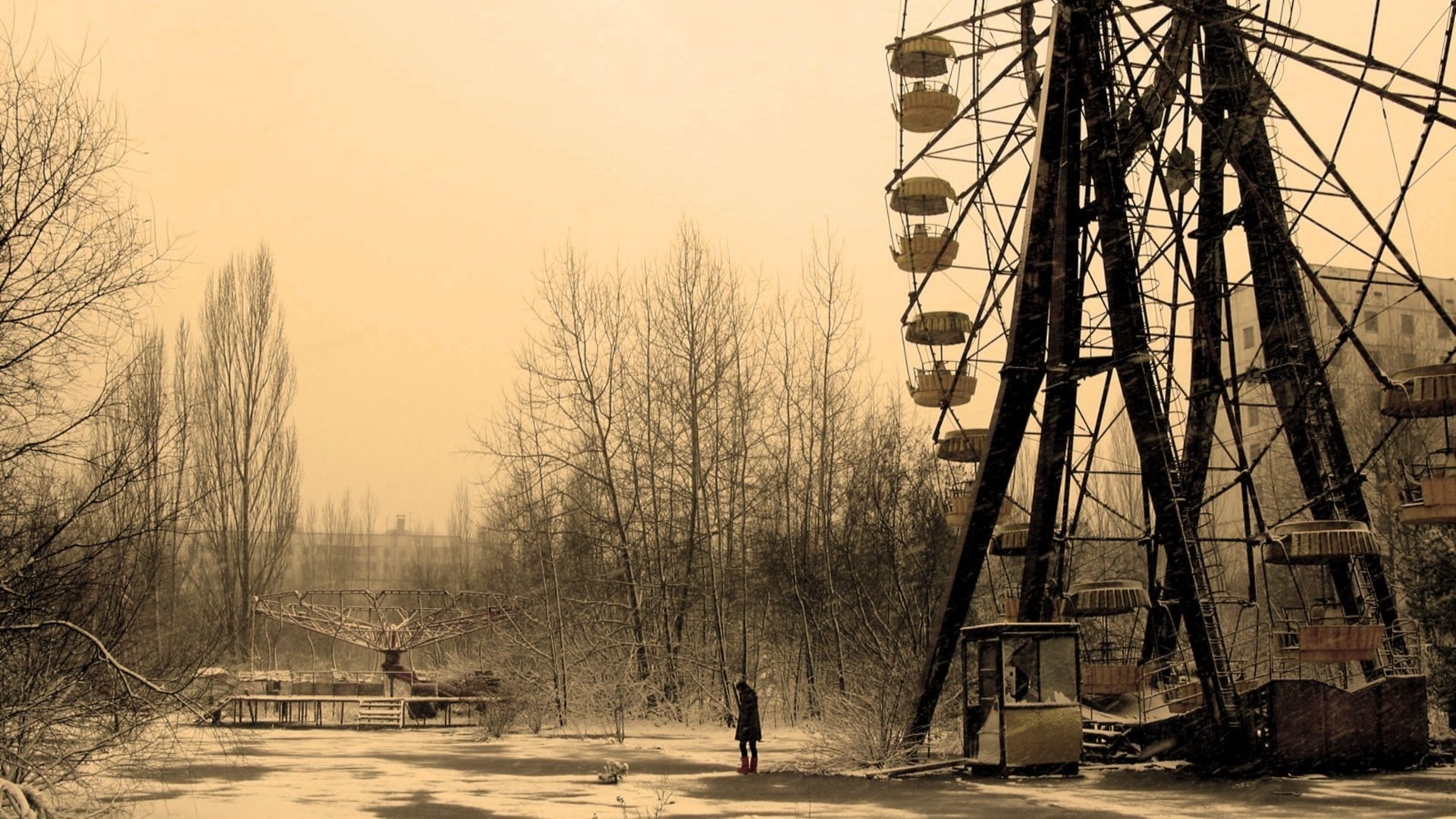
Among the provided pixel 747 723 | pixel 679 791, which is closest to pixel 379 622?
pixel 747 723

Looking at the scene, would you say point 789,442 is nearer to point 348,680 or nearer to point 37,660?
point 348,680

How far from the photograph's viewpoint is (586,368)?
42.8 metres

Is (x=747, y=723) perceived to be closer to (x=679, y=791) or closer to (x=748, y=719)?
(x=748, y=719)

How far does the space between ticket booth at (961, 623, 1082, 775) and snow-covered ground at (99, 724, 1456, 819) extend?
0.36 meters

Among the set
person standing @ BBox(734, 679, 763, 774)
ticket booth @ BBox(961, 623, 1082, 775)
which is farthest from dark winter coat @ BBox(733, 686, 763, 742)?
ticket booth @ BBox(961, 623, 1082, 775)

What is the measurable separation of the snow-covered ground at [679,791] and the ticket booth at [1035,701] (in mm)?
355

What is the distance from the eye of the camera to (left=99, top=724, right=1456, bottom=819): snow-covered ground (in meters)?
17.9

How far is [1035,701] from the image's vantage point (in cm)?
2136

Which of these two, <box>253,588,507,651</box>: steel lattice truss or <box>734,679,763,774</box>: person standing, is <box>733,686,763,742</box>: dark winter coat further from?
<box>253,588,507,651</box>: steel lattice truss

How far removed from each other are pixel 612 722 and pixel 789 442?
1283 centimetres

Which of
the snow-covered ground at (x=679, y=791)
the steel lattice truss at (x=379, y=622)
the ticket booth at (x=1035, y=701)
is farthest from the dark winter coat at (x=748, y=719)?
the steel lattice truss at (x=379, y=622)

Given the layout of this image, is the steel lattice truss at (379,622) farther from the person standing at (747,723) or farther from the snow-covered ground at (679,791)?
the person standing at (747,723)

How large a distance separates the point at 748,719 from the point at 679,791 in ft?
8.65

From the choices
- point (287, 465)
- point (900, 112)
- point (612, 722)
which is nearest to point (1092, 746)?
point (900, 112)
